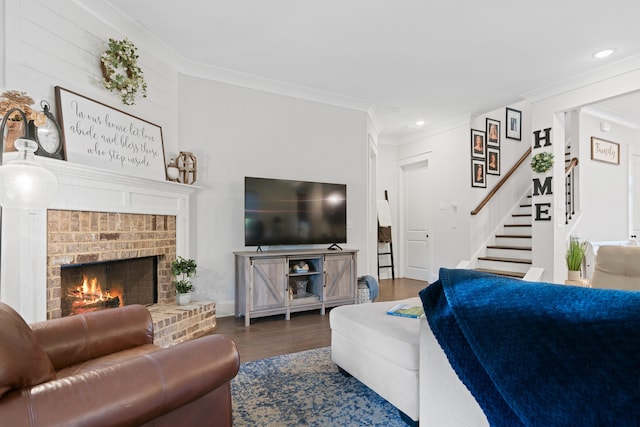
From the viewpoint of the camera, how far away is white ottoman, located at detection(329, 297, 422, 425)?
5.32 feet

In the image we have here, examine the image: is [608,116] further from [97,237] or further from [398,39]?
[97,237]

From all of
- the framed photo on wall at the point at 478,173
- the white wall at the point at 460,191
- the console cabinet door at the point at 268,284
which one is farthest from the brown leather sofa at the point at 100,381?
the framed photo on wall at the point at 478,173

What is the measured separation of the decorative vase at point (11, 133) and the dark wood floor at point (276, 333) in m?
1.98

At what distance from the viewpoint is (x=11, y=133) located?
205 cm

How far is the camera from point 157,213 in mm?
3139

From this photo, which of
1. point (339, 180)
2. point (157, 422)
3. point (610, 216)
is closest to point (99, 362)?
point (157, 422)

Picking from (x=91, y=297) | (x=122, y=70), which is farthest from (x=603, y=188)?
(x=91, y=297)

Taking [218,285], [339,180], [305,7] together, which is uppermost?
[305,7]

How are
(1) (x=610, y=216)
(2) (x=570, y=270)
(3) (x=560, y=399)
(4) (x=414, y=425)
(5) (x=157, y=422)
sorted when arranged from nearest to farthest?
(3) (x=560, y=399) < (5) (x=157, y=422) < (4) (x=414, y=425) < (2) (x=570, y=270) < (1) (x=610, y=216)

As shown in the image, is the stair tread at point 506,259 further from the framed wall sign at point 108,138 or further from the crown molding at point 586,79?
the framed wall sign at point 108,138

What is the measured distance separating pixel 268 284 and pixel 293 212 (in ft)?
2.81

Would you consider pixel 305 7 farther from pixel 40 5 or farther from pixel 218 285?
pixel 218 285

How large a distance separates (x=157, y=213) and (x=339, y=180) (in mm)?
2270

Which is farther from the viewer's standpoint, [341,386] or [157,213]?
[157,213]
